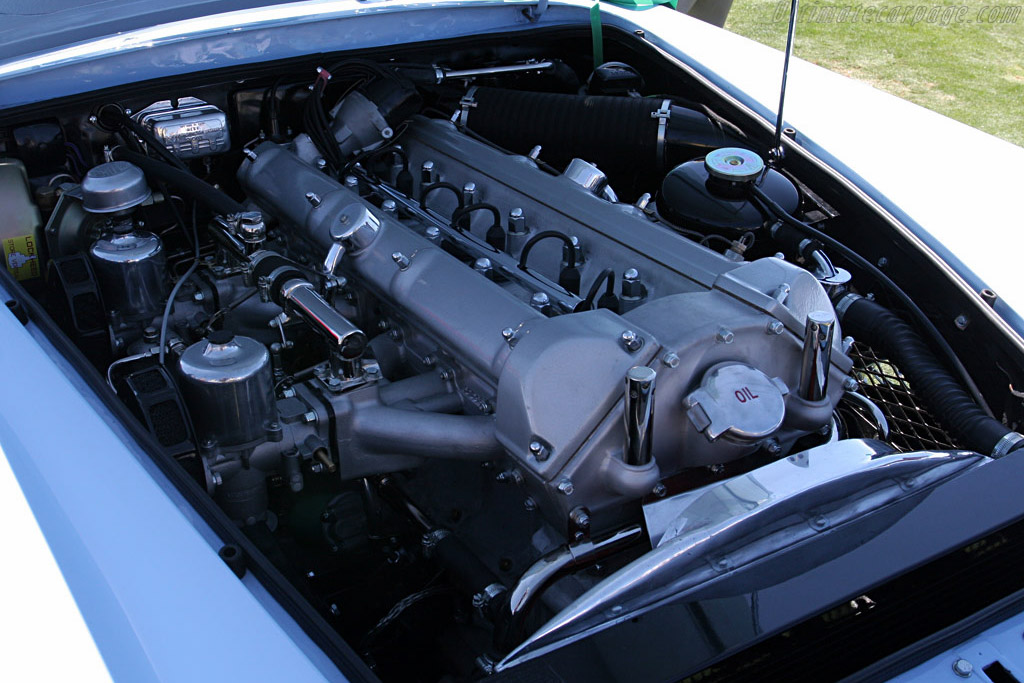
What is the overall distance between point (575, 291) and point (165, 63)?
1009 mm

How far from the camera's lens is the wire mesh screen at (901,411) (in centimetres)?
153

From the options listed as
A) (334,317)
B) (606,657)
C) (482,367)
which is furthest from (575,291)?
(606,657)

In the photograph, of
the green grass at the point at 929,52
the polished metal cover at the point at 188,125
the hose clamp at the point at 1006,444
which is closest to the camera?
the hose clamp at the point at 1006,444

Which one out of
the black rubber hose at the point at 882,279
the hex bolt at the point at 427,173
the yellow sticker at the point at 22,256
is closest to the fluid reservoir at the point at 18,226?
the yellow sticker at the point at 22,256

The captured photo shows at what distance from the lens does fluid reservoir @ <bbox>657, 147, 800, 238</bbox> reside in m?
1.75

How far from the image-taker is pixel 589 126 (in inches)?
82.0

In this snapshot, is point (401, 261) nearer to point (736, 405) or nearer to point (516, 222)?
point (516, 222)

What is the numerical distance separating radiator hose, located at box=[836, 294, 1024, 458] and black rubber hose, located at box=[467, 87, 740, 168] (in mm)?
555

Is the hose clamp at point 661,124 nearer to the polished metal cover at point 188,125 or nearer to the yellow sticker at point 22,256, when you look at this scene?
the polished metal cover at point 188,125

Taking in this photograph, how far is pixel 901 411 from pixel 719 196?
19.3 inches

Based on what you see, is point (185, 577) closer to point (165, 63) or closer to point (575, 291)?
point (575, 291)

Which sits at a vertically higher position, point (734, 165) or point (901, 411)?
point (734, 165)

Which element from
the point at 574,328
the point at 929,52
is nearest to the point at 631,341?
the point at 574,328

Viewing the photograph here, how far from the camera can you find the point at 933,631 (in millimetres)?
975
